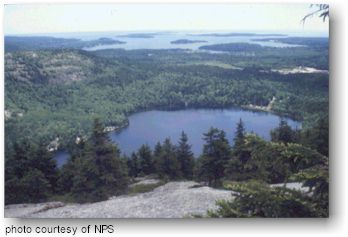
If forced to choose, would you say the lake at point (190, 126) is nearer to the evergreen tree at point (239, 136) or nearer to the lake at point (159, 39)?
the evergreen tree at point (239, 136)

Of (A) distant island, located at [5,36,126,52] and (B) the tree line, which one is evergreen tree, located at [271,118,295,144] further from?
(A) distant island, located at [5,36,126,52]

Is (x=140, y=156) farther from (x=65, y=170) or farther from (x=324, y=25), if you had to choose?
(x=324, y=25)

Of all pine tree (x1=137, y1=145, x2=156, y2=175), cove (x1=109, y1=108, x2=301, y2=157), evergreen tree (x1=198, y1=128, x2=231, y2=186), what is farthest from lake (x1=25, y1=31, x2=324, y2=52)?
pine tree (x1=137, y1=145, x2=156, y2=175)

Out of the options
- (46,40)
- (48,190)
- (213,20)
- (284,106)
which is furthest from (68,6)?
(284,106)

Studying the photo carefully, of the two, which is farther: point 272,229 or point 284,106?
point 284,106

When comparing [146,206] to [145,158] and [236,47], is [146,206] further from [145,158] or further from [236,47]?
[236,47]

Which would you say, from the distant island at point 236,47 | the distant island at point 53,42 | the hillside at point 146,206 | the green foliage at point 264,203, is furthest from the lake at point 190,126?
the distant island at point 53,42
